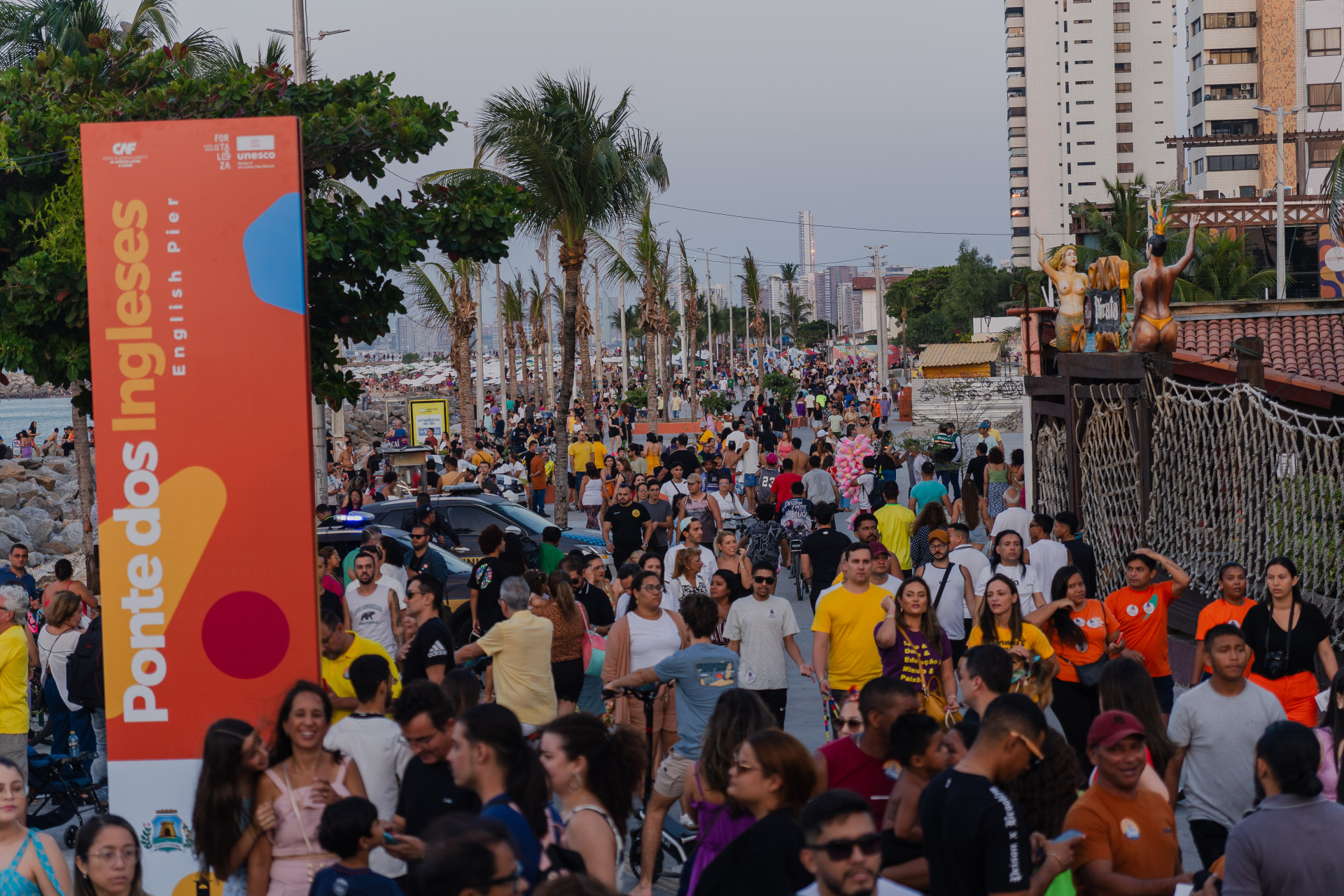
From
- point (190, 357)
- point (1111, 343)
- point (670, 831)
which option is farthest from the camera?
point (1111, 343)

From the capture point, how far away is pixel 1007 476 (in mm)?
19344

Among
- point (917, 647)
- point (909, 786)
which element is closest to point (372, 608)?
point (917, 647)

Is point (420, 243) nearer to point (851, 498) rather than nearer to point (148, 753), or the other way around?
point (148, 753)

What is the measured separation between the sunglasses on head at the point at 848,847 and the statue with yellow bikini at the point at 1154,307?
11307mm

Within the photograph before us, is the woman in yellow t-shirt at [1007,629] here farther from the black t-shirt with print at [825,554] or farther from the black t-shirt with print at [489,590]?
the black t-shirt with print at [825,554]

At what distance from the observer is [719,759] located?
5121 mm

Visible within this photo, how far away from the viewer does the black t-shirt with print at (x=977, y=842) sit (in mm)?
4289

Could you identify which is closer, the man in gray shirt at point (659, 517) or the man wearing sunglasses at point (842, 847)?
the man wearing sunglasses at point (842, 847)

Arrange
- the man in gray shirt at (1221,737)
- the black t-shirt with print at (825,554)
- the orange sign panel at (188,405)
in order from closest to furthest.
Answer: the man in gray shirt at (1221,737)
the orange sign panel at (188,405)
the black t-shirt with print at (825,554)

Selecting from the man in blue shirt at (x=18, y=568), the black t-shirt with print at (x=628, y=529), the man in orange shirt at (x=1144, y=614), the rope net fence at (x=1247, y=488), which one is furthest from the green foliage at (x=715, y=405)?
the man in orange shirt at (x=1144, y=614)

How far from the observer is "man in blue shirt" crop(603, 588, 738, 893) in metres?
7.12

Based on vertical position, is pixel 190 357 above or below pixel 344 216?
below

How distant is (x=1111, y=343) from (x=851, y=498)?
17.2ft

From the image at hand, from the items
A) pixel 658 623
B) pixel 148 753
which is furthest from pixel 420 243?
pixel 148 753
